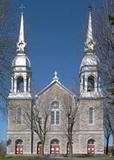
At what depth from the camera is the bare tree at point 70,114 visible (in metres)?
78.6

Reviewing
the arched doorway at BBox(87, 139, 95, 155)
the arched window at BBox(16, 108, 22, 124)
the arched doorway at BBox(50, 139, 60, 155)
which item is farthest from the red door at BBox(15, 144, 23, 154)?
the arched doorway at BBox(87, 139, 95, 155)

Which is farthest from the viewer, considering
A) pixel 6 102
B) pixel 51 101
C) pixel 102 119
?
pixel 51 101

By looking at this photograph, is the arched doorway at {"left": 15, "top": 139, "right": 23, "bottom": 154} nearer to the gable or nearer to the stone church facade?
the stone church facade

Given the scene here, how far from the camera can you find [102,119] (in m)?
82.5

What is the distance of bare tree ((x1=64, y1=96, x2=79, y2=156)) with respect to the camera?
7856 cm

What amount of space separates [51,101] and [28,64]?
6.98 metres

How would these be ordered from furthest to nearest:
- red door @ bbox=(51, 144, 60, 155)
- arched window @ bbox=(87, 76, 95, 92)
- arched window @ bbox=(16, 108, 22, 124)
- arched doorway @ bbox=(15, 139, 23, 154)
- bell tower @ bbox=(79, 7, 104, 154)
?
red door @ bbox=(51, 144, 60, 155), arched window @ bbox=(16, 108, 22, 124), arched doorway @ bbox=(15, 139, 23, 154), bell tower @ bbox=(79, 7, 104, 154), arched window @ bbox=(87, 76, 95, 92)

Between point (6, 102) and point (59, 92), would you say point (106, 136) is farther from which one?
point (6, 102)

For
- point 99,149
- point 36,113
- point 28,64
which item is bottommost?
point 99,149

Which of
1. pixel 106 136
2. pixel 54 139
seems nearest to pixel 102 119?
pixel 106 136

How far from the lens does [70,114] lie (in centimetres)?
8188

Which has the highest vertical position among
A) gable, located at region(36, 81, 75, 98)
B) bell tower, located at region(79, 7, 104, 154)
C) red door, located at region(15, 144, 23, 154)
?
gable, located at region(36, 81, 75, 98)

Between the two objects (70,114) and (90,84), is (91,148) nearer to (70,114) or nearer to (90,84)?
(70,114)

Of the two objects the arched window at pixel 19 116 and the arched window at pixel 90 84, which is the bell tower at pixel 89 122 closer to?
the arched window at pixel 90 84
